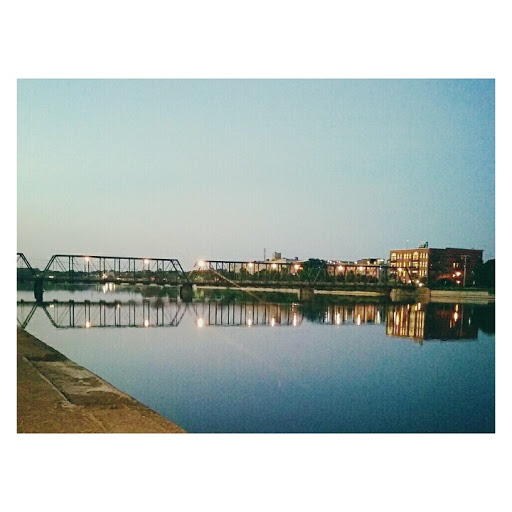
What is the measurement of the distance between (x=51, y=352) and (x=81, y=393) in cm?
441

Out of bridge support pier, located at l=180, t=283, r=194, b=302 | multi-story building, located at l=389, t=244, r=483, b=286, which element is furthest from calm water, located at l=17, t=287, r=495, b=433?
multi-story building, located at l=389, t=244, r=483, b=286

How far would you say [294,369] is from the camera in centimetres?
1433

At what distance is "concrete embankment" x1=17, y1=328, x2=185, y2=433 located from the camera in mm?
5973

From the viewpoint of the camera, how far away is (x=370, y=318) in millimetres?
32188

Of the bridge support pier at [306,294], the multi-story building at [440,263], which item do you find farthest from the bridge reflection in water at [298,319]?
the multi-story building at [440,263]

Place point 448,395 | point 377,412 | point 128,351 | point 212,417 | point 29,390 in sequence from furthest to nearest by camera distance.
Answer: point 128,351 → point 448,395 → point 377,412 → point 212,417 → point 29,390

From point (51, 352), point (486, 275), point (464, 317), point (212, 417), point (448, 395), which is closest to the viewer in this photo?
point (212, 417)

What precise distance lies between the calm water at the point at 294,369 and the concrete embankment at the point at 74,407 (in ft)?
5.02

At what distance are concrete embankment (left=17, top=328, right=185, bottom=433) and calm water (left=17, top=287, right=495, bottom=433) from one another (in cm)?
153

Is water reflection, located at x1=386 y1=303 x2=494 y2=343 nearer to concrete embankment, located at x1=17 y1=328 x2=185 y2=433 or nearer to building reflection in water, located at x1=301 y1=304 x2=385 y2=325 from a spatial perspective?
building reflection in water, located at x1=301 y1=304 x2=385 y2=325

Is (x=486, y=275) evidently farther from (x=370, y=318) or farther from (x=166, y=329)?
(x=166, y=329)

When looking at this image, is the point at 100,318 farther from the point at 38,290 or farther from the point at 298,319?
the point at 38,290
